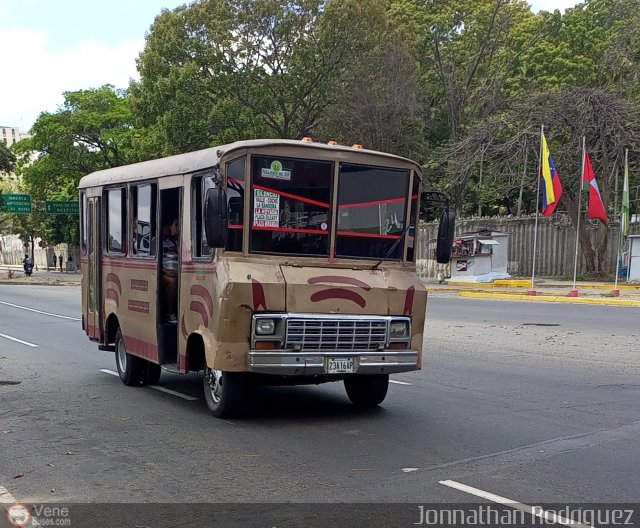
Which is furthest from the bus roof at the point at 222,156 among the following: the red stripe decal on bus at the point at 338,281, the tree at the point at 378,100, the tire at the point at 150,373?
the tree at the point at 378,100

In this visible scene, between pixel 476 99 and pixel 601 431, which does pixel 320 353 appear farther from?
pixel 476 99

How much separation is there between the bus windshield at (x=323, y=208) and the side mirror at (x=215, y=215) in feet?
1.64

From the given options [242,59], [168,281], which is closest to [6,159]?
[242,59]

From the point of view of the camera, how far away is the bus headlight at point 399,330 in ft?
27.2

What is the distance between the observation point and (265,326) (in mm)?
7734

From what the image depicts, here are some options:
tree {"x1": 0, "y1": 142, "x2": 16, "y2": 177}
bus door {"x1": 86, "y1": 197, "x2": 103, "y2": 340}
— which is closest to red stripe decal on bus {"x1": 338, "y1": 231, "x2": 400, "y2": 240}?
bus door {"x1": 86, "y1": 197, "x2": 103, "y2": 340}

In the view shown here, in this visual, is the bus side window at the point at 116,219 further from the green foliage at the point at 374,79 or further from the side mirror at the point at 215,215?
the green foliage at the point at 374,79

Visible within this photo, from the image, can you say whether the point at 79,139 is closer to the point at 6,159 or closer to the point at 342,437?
the point at 6,159

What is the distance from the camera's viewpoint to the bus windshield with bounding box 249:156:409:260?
316 inches

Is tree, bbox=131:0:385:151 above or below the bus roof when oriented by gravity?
above

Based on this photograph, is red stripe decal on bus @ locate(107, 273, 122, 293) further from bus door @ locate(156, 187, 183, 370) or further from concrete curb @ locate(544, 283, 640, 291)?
concrete curb @ locate(544, 283, 640, 291)

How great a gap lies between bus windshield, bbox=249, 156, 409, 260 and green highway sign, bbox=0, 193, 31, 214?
47.5 m

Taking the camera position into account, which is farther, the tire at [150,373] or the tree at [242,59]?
the tree at [242,59]

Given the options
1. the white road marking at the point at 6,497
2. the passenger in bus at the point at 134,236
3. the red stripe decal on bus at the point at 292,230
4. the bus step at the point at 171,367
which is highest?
the red stripe decal on bus at the point at 292,230
